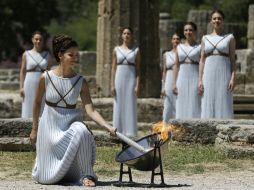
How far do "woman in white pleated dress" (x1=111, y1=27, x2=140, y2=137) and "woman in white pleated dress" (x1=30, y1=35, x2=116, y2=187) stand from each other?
17.3 feet

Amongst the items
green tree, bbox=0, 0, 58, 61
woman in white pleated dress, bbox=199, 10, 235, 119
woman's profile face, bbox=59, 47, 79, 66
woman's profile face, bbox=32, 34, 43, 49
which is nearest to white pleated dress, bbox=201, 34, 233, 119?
woman in white pleated dress, bbox=199, 10, 235, 119

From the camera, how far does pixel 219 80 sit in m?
13.5

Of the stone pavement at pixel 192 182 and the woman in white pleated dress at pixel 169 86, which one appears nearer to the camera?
the stone pavement at pixel 192 182

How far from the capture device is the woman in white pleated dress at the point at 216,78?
13.2 meters

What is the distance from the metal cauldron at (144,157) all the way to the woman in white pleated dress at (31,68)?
6123mm

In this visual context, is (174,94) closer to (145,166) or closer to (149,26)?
(149,26)

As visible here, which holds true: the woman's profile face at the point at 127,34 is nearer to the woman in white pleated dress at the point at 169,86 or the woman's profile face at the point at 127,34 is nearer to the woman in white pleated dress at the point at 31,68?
the woman in white pleated dress at the point at 31,68

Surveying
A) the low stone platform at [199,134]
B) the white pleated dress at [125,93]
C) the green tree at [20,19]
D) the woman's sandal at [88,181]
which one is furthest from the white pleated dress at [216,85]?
the green tree at [20,19]

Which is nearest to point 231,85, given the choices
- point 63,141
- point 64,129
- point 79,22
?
point 64,129

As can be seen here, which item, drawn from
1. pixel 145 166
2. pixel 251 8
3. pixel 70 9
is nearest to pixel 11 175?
pixel 145 166

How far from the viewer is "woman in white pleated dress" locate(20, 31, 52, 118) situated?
603 inches

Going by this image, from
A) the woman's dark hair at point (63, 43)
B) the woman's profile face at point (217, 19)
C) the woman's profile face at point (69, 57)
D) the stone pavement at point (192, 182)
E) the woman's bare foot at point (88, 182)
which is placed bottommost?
the stone pavement at point (192, 182)

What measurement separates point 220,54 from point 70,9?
56.4 m

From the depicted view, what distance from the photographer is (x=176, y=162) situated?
1104cm
